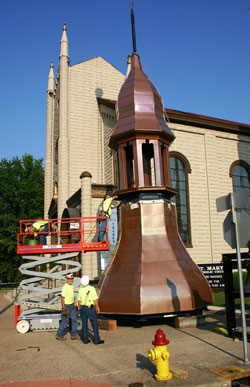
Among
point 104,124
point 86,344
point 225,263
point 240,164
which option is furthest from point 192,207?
point 86,344

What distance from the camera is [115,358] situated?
6719mm

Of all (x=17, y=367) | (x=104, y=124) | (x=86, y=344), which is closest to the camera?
(x=17, y=367)

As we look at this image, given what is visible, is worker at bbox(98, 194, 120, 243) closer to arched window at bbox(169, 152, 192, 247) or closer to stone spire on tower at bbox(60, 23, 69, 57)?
arched window at bbox(169, 152, 192, 247)

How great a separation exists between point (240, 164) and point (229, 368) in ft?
66.8

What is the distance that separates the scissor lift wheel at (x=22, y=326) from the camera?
10414 mm

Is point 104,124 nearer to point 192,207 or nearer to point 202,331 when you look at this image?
point 192,207

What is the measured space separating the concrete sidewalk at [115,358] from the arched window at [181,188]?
12.0 meters

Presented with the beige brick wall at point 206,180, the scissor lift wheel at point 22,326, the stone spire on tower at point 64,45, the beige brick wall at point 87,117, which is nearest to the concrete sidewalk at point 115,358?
the scissor lift wheel at point 22,326

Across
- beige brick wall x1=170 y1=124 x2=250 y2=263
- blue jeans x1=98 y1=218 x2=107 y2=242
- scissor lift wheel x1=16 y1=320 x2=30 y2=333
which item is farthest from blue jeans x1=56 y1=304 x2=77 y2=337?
beige brick wall x1=170 y1=124 x2=250 y2=263

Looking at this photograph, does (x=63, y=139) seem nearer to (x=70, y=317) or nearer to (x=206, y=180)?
(x=206, y=180)

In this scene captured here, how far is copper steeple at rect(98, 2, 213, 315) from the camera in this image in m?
9.42

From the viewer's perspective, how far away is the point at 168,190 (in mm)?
11039

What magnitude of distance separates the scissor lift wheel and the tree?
30414mm

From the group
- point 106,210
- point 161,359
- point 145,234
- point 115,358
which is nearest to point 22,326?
point 106,210
